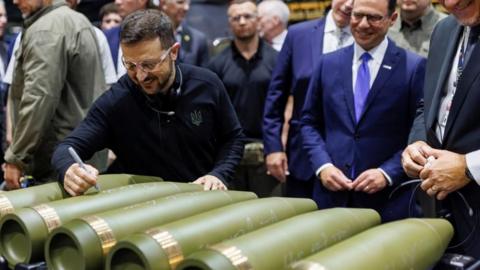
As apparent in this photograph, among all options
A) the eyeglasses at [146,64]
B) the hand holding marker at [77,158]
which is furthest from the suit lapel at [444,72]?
the hand holding marker at [77,158]

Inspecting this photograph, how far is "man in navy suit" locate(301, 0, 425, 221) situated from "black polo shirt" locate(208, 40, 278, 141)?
178 centimetres

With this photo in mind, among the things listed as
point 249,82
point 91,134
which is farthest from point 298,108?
point 91,134

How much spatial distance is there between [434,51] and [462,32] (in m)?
0.13

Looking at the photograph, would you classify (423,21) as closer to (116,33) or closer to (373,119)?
(373,119)

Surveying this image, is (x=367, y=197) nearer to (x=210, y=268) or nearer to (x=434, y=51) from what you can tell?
(x=434, y=51)

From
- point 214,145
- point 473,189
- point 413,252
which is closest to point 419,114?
point 473,189

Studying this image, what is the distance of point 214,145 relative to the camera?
9.42ft

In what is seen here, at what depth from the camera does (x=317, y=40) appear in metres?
3.79

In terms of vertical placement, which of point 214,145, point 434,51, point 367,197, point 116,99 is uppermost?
point 434,51

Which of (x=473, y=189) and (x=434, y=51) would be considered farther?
(x=434, y=51)

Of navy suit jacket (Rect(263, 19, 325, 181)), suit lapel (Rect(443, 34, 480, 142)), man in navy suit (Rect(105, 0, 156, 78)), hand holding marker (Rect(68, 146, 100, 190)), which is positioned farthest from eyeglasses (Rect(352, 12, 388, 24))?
man in navy suit (Rect(105, 0, 156, 78))

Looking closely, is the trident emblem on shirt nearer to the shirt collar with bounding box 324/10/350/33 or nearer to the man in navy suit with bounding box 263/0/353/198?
the man in navy suit with bounding box 263/0/353/198

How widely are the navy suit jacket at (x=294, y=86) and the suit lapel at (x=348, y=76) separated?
1.91 ft

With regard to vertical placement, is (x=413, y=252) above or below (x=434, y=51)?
below
